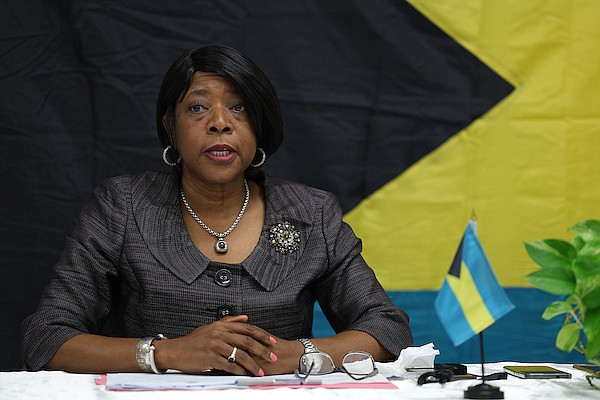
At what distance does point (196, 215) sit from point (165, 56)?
61 centimetres

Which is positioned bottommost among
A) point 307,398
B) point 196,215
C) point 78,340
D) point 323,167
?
A: point 307,398

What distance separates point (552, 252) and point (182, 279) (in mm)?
888

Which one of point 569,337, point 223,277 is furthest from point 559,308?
point 223,277

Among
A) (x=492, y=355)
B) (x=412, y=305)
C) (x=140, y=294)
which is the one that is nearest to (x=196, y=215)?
(x=140, y=294)

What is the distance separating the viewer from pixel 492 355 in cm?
278

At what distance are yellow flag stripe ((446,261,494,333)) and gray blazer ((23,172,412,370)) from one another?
0.54 meters

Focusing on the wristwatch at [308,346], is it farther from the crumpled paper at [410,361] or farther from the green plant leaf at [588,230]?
the green plant leaf at [588,230]

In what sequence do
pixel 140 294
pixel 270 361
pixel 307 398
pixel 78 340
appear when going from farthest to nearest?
pixel 140 294 < pixel 78 340 < pixel 270 361 < pixel 307 398

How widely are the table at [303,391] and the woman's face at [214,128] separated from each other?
0.67m

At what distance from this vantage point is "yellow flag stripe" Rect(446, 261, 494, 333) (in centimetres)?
145

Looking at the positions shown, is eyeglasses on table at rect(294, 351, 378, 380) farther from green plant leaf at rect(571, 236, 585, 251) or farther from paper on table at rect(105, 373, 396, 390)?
green plant leaf at rect(571, 236, 585, 251)

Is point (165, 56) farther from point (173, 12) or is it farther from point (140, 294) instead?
point (140, 294)

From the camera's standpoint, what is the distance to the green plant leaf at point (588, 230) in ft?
4.75

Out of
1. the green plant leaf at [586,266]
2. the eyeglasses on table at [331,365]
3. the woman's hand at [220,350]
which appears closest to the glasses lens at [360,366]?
the eyeglasses on table at [331,365]
